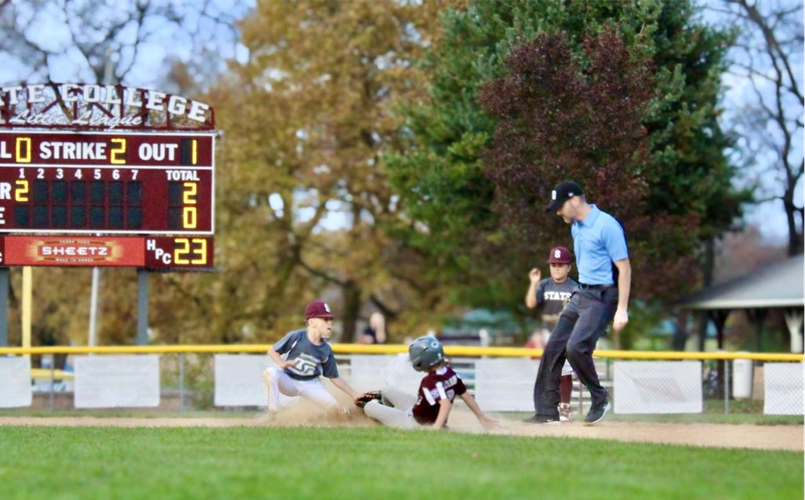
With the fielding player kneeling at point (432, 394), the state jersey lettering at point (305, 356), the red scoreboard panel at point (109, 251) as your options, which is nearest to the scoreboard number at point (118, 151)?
the red scoreboard panel at point (109, 251)

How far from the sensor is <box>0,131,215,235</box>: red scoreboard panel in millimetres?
19875

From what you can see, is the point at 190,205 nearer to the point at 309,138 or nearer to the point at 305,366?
the point at 305,366

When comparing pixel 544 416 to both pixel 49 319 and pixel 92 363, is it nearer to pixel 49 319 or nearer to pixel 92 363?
pixel 92 363

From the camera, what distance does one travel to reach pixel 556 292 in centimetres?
1401

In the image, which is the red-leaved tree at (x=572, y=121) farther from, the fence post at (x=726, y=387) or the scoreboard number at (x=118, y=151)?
the scoreboard number at (x=118, y=151)

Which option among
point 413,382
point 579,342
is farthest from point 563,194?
point 413,382

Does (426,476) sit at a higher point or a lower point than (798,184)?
lower

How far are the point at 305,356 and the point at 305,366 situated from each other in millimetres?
118

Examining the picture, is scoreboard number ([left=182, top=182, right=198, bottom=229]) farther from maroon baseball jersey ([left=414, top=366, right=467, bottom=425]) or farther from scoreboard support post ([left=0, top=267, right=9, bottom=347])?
maroon baseball jersey ([left=414, top=366, right=467, bottom=425])

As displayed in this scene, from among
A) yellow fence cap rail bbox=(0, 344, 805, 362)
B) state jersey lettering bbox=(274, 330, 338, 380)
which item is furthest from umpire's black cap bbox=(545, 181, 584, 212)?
yellow fence cap rail bbox=(0, 344, 805, 362)

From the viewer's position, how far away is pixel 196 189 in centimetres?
2000

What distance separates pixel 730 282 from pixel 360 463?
81.6 feet

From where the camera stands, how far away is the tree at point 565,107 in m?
19.8

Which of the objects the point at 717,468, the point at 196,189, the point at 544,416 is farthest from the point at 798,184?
the point at 717,468
